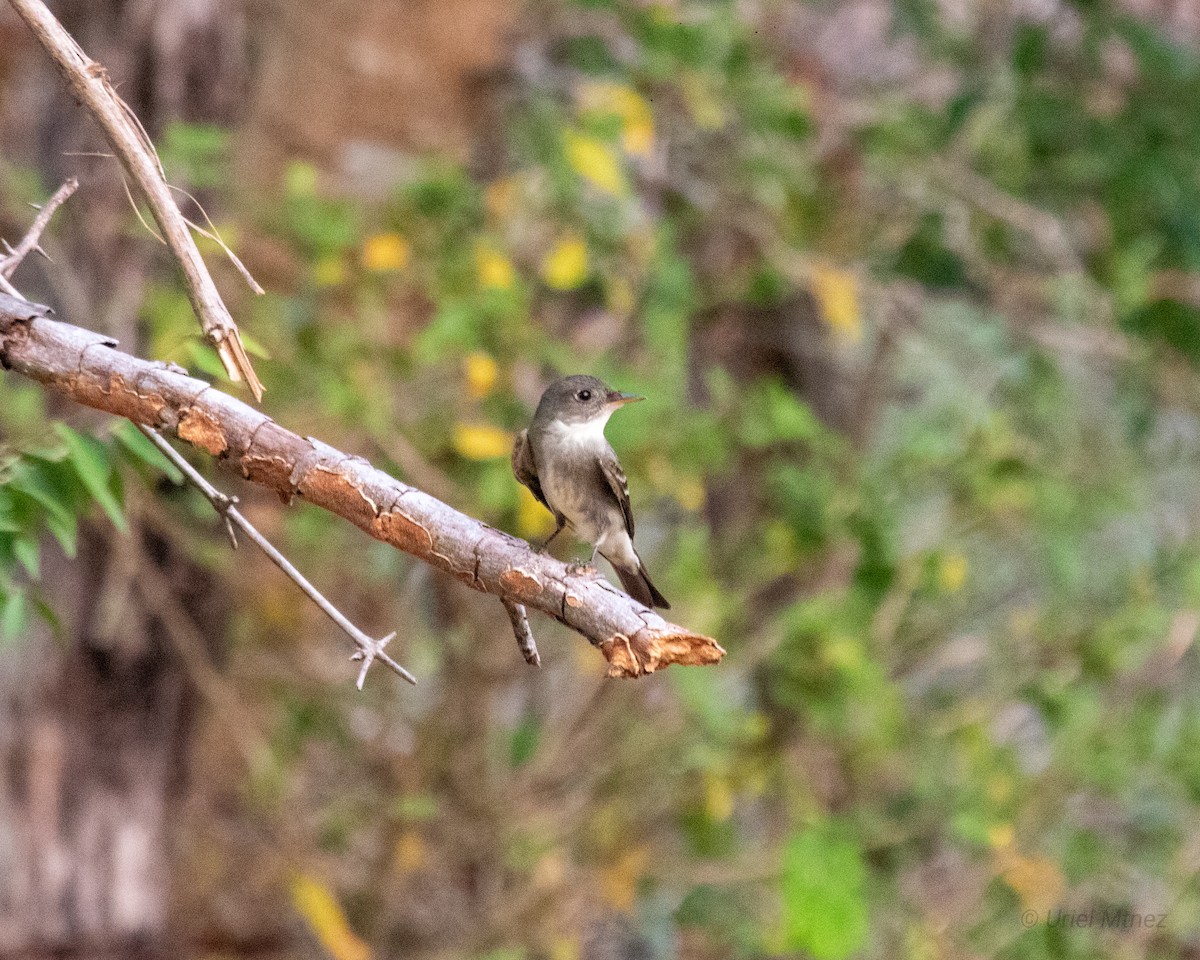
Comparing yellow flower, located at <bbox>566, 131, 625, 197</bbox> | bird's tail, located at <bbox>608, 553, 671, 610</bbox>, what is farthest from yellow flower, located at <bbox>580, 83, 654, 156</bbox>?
bird's tail, located at <bbox>608, 553, 671, 610</bbox>

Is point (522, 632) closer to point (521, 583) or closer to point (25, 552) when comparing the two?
point (521, 583)

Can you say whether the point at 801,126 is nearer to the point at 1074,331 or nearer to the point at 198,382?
the point at 1074,331

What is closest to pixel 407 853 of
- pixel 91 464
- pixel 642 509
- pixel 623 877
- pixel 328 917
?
pixel 328 917

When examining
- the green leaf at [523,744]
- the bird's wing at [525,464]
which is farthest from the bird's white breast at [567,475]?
the green leaf at [523,744]

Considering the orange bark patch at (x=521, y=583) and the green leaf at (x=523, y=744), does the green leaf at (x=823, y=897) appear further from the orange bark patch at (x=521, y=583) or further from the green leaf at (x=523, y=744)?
the orange bark patch at (x=521, y=583)

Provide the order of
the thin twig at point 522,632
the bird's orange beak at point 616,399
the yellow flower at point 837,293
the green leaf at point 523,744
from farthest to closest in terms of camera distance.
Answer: the yellow flower at point 837,293 < the green leaf at point 523,744 < the bird's orange beak at point 616,399 < the thin twig at point 522,632

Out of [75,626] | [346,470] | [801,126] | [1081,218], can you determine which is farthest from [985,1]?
[346,470]

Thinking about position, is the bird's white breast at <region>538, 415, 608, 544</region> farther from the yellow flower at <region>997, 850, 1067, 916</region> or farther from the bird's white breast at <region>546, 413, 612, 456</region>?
the yellow flower at <region>997, 850, 1067, 916</region>
